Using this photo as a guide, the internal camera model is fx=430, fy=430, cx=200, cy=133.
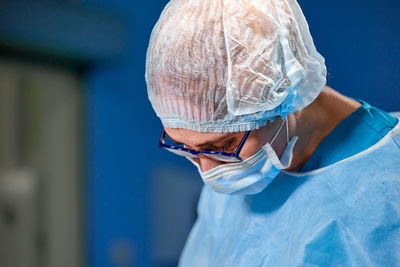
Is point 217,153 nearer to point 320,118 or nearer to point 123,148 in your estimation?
point 320,118

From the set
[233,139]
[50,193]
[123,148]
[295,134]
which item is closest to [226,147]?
[233,139]

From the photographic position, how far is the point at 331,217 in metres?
0.92

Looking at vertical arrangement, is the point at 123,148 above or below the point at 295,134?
below

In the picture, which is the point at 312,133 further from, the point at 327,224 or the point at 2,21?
the point at 2,21

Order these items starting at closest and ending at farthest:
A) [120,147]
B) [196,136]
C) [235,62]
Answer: [235,62] < [196,136] < [120,147]

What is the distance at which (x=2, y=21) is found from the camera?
220cm

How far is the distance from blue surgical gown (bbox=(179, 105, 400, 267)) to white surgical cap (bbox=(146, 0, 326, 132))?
0.20 metres

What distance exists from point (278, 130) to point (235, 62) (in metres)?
0.21

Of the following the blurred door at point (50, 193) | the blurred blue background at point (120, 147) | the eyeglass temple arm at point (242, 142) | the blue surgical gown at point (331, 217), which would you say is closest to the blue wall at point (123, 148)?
the blurred blue background at point (120, 147)

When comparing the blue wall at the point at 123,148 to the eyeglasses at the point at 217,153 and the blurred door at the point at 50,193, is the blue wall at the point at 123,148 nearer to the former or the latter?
the blurred door at the point at 50,193

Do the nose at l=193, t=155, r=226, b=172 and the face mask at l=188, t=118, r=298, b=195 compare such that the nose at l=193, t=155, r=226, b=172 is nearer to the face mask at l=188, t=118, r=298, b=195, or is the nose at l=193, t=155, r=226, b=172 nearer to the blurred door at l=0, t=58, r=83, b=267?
→ the face mask at l=188, t=118, r=298, b=195

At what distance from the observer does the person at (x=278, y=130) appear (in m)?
0.85

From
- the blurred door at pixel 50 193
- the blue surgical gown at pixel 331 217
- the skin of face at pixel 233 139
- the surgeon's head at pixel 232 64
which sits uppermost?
the surgeon's head at pixel 232 64

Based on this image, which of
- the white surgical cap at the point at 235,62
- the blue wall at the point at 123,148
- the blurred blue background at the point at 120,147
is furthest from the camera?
the blue wall at the point at 123,148
